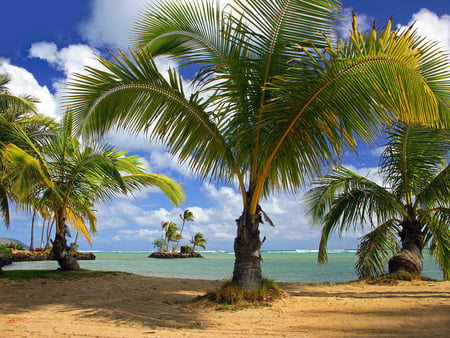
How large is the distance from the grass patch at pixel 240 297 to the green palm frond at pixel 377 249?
179 inches

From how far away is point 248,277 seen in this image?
224 inches

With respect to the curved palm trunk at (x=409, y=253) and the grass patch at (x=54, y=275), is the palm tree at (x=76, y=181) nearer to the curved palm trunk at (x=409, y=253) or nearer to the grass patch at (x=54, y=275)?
the grass patch at (x=54, y=275)

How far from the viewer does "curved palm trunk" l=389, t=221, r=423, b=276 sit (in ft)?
27.9

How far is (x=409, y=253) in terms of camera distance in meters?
8.72

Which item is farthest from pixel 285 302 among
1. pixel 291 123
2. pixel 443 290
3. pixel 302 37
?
pixel 302 37

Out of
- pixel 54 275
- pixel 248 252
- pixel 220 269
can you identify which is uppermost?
pixel 248 252

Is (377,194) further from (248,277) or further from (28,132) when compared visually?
(28,132)

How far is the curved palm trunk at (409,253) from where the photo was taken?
27.9 feet

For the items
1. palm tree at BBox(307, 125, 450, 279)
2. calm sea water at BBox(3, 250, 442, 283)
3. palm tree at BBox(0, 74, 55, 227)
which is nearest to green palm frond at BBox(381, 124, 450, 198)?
palm tree at BBox(307, 125, 450, 279)

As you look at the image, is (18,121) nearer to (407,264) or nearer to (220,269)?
(407,264)

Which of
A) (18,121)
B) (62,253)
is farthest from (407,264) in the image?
(18,121)

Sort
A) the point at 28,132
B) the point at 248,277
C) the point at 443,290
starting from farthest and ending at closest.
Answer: the point at 28,132 → the point at 443,290 → the point at 248,277

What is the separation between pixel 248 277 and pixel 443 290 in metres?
4.09

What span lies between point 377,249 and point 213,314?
6.30 m
